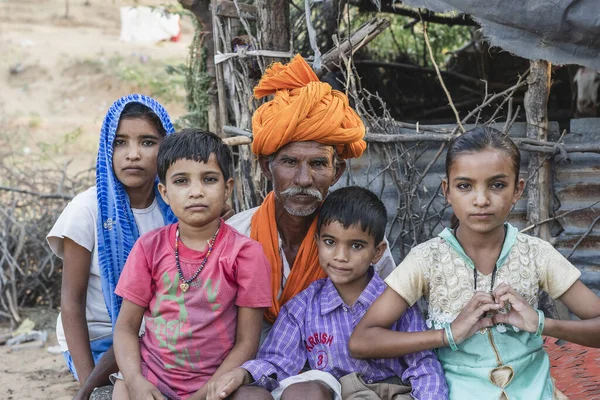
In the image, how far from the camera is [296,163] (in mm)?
3000

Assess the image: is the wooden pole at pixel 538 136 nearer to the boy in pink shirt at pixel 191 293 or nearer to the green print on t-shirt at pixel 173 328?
the boy in pink shirt at pixel 191 293

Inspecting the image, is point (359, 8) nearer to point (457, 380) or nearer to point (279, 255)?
point (279, 255)

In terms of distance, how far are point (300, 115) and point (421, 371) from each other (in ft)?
3.73

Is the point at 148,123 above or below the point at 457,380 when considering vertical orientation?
above

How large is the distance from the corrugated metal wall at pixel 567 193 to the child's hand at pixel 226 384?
1.80 m

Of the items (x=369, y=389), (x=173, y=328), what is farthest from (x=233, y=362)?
(x=369, y=389)

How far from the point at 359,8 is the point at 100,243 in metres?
3.68

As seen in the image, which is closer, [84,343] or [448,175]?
[448,175]

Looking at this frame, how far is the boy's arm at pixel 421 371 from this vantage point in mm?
2465

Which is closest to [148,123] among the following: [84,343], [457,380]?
[84,343]

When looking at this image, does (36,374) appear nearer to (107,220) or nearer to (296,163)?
(107,220)

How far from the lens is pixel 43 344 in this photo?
220 inches

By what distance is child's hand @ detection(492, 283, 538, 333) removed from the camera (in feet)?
7.58

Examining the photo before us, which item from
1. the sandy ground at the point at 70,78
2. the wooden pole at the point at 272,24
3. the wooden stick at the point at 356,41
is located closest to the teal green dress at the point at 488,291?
the wooden stick at the point at 356,41
